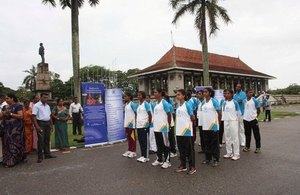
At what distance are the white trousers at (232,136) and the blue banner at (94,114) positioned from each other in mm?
4686

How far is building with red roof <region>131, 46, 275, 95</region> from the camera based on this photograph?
33.8 m

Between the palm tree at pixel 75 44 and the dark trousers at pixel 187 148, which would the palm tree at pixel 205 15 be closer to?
the palm tree at pixel 75 44

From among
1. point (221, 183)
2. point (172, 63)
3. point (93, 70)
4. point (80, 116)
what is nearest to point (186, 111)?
point (221, 183)

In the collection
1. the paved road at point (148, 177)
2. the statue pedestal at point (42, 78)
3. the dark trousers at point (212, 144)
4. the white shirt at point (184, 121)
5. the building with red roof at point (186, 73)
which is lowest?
the paved road at point (148, 177)

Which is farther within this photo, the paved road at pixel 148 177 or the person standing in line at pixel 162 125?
the person standing in line at pixel 162 125

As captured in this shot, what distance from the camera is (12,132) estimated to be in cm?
725

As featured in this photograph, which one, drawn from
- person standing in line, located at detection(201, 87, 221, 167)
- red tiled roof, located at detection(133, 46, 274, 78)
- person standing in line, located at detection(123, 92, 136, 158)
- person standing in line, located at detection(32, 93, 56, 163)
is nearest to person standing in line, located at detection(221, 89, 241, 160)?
person standing in line, located at detection(201, 87, 221, 167)

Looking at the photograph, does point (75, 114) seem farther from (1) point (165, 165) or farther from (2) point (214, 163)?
(2) point (214, 163)

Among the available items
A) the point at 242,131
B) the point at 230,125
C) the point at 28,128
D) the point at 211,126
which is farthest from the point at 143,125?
the point at 28,128

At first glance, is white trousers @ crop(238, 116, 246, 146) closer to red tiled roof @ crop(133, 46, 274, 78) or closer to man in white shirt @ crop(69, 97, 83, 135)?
man in white shirt @ crop(69, 97, 83, 135)

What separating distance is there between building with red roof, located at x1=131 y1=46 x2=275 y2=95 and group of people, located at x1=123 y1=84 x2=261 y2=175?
80.8 feet

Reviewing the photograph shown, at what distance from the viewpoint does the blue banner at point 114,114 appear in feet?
34.5

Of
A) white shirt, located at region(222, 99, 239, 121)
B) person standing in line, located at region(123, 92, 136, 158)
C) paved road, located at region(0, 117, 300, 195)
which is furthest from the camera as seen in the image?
person standing in line, located at region(123, 92, 136, 158)

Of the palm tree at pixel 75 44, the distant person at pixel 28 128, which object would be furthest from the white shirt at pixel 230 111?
the palm tree at pixel 75 44
